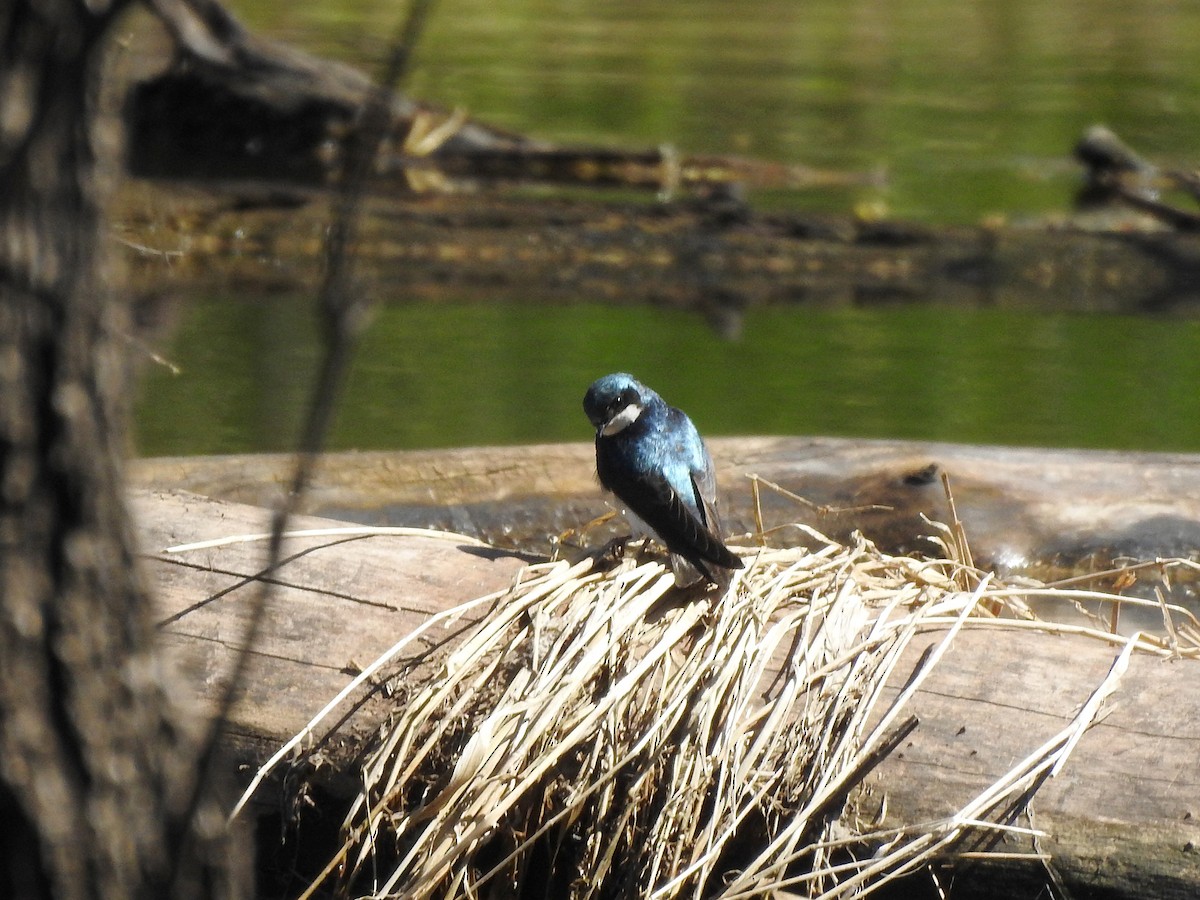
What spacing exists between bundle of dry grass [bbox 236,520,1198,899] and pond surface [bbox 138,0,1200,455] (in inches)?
25.2

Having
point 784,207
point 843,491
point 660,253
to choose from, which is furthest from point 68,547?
point 784,207

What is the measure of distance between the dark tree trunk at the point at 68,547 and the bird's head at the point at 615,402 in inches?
87.9

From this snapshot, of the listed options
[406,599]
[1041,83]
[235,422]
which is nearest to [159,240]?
[235,422]

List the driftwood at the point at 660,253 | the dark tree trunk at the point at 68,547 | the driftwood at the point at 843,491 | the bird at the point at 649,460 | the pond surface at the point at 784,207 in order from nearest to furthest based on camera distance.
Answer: the dark tree trunk at the point at 68,547
the bird at the point at 649,460
the driftwood at the point at 843,491
the pond surface at the point at 784,207
the driftwood at the point at 660,253

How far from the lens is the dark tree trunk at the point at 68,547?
1553mm

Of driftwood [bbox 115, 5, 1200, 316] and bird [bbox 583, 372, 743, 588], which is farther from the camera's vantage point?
driftwood [bbox 115, 5, 1200, 316]

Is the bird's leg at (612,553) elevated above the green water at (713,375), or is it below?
above

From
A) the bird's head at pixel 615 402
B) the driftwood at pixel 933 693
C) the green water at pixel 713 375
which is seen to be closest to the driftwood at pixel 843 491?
the bird's head at pixel 615 402

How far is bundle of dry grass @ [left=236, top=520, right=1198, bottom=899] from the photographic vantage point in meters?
2.84

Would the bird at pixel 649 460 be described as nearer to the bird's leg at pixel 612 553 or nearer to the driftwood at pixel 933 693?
the bird's leg at pixel 612 553

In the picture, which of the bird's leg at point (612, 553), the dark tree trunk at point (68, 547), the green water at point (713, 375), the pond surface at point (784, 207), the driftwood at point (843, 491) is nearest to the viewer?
the dark tree trunk at point (68, 547)

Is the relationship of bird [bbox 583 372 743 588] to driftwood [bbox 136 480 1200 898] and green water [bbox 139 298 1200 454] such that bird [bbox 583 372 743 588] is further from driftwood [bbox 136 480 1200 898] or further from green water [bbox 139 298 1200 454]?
green water [bbox 139 298 1200 454]

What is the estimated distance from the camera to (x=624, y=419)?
393cm

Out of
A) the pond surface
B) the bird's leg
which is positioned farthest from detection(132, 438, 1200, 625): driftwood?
the bird's leg
